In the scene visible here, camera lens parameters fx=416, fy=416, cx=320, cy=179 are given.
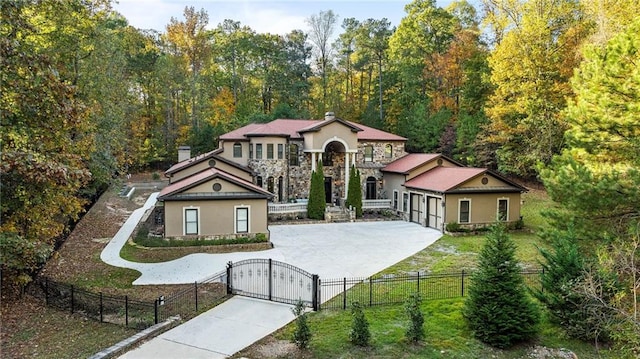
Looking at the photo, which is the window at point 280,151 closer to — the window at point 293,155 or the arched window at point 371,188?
the window at point 293,155

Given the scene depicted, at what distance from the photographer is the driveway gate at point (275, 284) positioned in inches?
469

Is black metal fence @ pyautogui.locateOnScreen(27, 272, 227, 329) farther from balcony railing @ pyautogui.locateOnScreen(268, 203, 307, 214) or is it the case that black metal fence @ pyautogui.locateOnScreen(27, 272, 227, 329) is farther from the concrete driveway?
balcony railing @ pyautogui.locateOnScreen(268, 203, 307, 214)

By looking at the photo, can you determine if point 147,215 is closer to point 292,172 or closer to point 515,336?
point 292,172

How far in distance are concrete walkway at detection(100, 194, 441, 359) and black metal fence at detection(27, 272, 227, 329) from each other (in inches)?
31.2

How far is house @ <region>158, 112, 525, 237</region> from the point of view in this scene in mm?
20312

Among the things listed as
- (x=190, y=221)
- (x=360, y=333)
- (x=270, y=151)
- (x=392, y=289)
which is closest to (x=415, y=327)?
(x=360, y=333)

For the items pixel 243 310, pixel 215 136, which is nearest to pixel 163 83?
pixel 215 136

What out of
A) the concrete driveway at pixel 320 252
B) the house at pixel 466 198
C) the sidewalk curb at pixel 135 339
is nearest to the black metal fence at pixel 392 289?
the concrete driveway at pixel 320 252

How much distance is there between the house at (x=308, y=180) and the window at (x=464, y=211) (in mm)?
48

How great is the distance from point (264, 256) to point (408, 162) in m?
15.6

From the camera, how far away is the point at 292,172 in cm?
3117

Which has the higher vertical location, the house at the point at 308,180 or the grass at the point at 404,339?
the house at the point at 308,180

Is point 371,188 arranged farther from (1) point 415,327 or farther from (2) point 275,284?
(1) point 415,327

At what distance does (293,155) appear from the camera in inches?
1233
